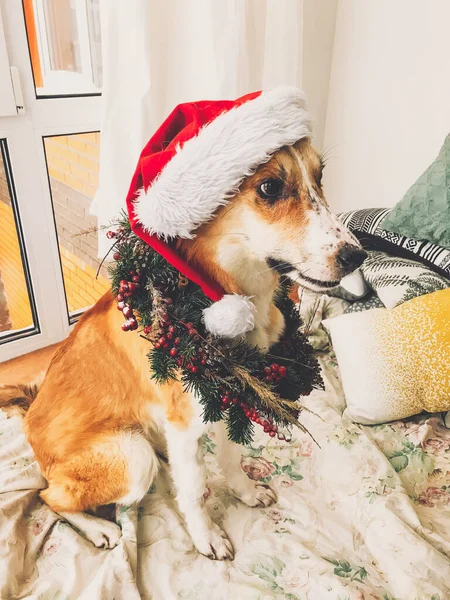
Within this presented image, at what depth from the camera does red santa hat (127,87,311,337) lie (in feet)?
2.56

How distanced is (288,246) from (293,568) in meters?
0.69

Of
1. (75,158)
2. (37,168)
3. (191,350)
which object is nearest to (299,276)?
(191,350)

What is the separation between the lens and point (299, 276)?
86 centimetres

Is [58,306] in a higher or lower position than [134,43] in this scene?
lower

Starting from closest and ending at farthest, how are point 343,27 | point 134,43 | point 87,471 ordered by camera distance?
point 87,471 < point 134,43 < point 343,27

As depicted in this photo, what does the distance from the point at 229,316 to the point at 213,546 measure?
0.56m

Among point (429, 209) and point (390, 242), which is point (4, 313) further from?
point (429, 209)

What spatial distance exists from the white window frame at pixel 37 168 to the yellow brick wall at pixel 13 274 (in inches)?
4.1

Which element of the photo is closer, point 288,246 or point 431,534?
point 288,246

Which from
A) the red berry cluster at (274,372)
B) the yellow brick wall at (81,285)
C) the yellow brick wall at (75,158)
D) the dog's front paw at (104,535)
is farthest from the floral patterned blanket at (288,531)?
the yellow brick wall at (75,158)

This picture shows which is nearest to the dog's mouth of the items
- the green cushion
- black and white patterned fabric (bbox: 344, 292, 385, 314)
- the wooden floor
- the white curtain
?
black and white patterned fabric (bbox: 344, 292, 385, 314)

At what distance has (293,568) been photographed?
991 mm

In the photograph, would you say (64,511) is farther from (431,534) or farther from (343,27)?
(343,27)

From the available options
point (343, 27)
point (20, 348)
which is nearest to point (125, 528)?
point (20, 348)
